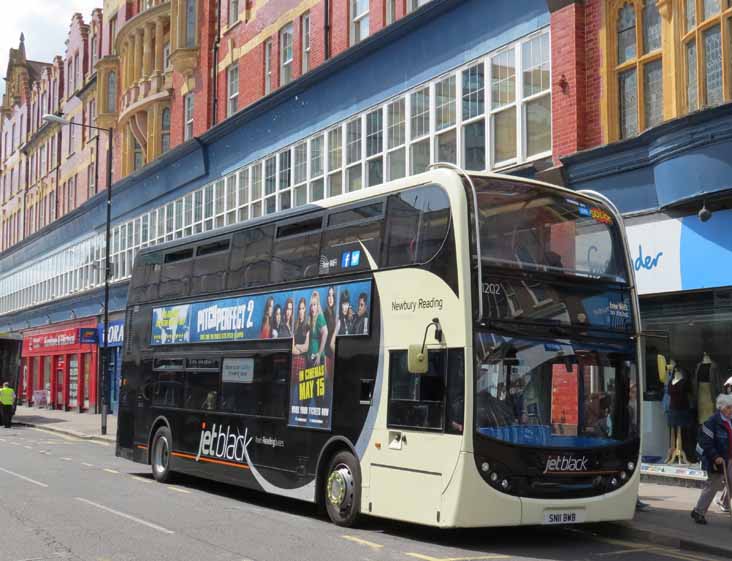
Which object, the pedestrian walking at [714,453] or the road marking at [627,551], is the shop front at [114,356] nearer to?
the pedestrian walking at [714,453]

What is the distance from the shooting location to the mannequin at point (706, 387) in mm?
15484

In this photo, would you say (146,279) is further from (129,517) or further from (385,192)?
(385,192)

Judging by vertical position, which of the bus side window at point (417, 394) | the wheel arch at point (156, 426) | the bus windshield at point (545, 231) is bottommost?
the wheel arch at point (156, 426)

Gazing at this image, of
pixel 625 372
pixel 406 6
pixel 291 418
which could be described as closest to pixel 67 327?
pixel 406 6

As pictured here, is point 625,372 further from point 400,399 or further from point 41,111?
point 41,111

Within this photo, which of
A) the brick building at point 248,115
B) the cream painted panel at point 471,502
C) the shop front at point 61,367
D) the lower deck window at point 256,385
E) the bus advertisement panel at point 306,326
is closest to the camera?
the cream painted panel at point 471,502

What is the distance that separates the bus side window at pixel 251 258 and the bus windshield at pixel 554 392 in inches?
181

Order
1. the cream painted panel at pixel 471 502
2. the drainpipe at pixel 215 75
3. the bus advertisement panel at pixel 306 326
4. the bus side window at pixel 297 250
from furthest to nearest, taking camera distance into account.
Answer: the drainpipe at pixel 215 75 → the bus side window at pixel 297 250 → the bus advertisement panel at pixel 306 326 → the cream painted panel at pixel 471 502

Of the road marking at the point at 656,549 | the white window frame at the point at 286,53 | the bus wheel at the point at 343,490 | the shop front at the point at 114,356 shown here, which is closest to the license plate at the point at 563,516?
the road marking at the point at 656,549

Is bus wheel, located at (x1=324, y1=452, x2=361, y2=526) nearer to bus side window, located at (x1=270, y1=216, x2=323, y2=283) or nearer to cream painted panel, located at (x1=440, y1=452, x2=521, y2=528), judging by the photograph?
cream painted panel, located at (x1=440, y1=452, x2=521, y2=528)

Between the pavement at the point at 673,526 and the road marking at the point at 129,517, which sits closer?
the pavement at the point at 673,526

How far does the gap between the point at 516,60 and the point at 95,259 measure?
30698mm

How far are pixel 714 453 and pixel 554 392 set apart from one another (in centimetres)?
249

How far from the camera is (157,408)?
16797 millimetres
